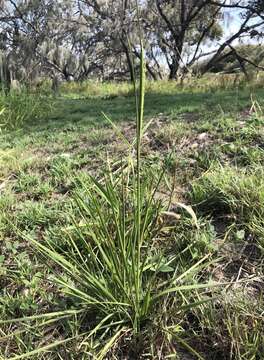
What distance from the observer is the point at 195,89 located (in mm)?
7332

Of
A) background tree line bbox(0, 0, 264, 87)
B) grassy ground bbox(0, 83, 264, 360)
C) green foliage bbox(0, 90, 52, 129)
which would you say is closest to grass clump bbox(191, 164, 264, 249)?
grassy ground bbox(0, 83, 264, 360)

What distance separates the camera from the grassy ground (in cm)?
144

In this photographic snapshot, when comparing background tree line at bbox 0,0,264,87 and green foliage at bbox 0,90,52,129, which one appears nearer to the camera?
green foliage at bbox 0,90,52,129

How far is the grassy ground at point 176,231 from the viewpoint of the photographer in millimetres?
1436

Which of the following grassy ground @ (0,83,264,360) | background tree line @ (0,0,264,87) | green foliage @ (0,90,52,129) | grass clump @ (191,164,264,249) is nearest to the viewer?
grassy ground @ (0,83,264,360)

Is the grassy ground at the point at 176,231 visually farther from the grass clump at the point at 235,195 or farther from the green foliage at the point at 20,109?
the green foliage at the point at 20,109

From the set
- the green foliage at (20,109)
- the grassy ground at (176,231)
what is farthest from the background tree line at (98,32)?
the grassy ground at (176,231)

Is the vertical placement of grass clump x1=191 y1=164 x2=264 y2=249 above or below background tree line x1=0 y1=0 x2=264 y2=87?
below

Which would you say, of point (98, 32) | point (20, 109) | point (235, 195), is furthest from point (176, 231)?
point (98, 32)

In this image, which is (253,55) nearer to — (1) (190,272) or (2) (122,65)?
(2) (122,65)

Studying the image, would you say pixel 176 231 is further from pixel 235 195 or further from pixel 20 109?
pixel 20 109

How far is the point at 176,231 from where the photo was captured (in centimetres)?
192

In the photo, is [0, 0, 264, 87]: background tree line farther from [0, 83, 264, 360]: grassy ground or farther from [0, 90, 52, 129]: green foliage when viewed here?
[0, 83, 264, 360]: grassy ground

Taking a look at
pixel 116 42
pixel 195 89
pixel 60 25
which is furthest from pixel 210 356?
pixel 60 25
